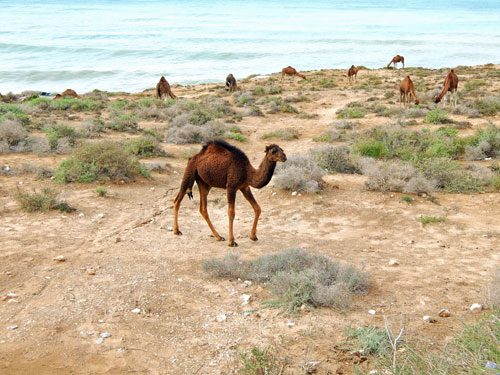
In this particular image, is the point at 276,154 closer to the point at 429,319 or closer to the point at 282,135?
the point at 429,319

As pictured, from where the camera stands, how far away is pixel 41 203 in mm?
9297

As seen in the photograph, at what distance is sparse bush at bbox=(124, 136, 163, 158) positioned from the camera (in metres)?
13.7

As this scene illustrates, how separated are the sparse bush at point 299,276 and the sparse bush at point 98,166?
4.96 m

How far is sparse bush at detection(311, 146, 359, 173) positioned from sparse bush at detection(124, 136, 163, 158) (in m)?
4.13

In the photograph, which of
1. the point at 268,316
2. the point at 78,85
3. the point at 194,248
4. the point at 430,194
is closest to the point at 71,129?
the point at 194,248

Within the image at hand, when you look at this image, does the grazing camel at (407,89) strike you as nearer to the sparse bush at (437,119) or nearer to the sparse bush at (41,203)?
the sparse bush at (437,119)

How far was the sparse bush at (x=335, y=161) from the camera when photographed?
12133 mm

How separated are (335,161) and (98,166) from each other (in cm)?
518

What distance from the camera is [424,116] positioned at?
18969 millimetres

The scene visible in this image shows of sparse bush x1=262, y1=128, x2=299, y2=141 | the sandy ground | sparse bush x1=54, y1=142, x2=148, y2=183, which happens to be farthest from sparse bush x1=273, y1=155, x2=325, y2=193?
sparse bush x1=262, y1=128, x2=299, y2=141

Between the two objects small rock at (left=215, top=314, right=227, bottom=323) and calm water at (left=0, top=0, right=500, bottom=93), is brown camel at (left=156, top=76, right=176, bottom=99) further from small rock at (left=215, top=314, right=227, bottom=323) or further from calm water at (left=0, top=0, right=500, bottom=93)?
small rock at (left=215, top=314, right=227, bottom=323)

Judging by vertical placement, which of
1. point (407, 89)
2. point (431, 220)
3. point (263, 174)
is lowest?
point (431, 220)

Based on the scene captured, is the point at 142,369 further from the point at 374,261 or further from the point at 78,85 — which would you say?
the point at 78,85

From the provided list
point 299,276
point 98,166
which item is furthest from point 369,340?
point 98,166
